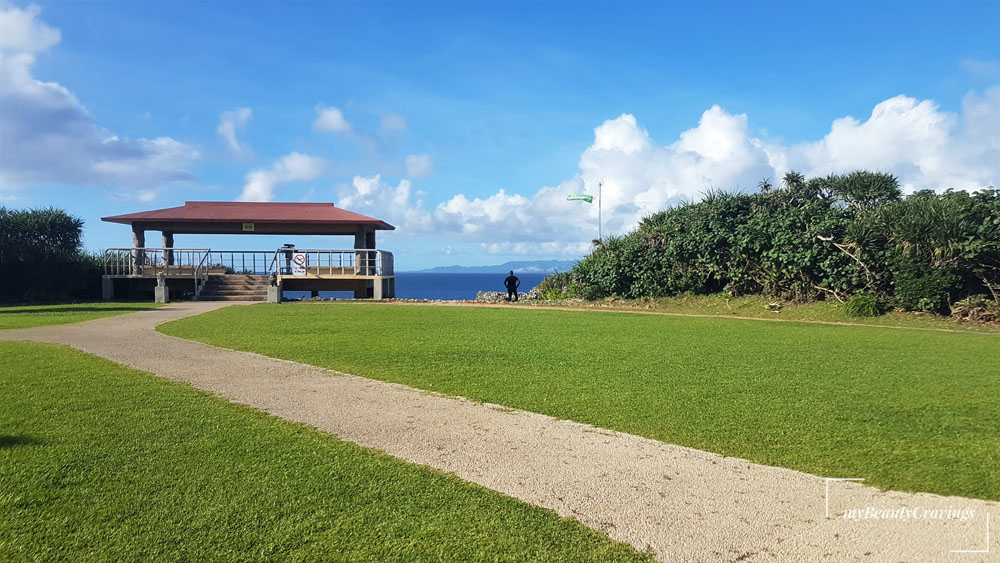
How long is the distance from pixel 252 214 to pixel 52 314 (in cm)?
1096

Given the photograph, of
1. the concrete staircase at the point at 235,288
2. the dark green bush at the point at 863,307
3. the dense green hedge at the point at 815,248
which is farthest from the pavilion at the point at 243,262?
the dark green bush at the point at 863,307

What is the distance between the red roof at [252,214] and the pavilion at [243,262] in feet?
0.13

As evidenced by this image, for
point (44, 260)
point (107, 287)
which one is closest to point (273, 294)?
point (107, 287)

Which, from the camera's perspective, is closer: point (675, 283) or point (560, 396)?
point (560, 396)

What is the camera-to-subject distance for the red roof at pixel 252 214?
2647cm

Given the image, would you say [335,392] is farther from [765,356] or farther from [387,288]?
[387,288]

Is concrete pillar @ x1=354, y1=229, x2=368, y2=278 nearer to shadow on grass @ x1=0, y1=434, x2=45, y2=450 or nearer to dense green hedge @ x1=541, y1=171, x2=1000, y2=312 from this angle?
dense green hedge @ x1=541, y1=171, x2=1000, y2=312

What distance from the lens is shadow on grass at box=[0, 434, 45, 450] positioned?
488 cm

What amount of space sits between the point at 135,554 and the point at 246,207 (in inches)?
1097

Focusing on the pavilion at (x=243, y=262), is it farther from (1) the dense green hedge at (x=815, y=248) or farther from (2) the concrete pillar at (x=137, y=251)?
(1) the dense green hedge at (x=815, y=248)

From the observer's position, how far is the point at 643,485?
4219mm

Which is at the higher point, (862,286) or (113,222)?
(113,222)

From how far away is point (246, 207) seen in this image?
1138 inches

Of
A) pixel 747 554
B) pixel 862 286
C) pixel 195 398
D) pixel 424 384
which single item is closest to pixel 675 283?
pixel 862 286
